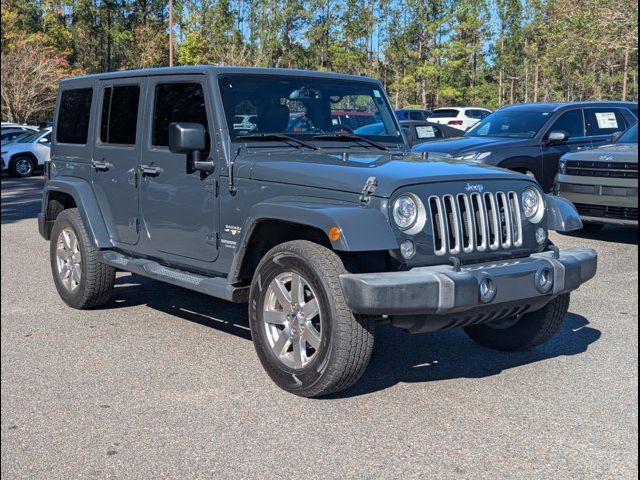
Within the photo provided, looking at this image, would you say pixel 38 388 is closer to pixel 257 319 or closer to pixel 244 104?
pixel 257 319

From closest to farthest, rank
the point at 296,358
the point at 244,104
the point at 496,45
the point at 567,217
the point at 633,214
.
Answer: the point at 296,358, the point at 567,217, the point at 244,104, the point at 633,214, the point at 496,45

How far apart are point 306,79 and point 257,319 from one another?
201 centimetres

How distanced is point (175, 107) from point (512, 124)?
335 inches

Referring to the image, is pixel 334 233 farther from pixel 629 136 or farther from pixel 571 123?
pixel 571 123

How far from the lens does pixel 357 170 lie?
484 cm

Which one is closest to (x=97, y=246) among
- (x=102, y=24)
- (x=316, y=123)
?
(x=316, y=123)

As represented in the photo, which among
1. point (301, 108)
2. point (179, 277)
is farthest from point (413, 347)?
point (301, 108)

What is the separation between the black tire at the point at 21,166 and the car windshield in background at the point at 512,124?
Answer: 13.6 meters

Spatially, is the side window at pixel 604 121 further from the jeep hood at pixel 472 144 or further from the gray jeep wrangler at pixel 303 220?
the gray jeep wrangler at pixel 303 220

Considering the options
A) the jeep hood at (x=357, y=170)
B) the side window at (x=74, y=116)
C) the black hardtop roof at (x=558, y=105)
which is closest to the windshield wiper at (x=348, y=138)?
the jeep hood at (x=357, y=170)

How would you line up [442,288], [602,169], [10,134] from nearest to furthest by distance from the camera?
1. [442,288]
2. [602,169]
3. [10,134]

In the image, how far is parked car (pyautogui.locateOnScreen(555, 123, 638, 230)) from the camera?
1022cm

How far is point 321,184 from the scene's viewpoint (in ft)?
15.8

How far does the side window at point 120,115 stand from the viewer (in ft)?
21.0
